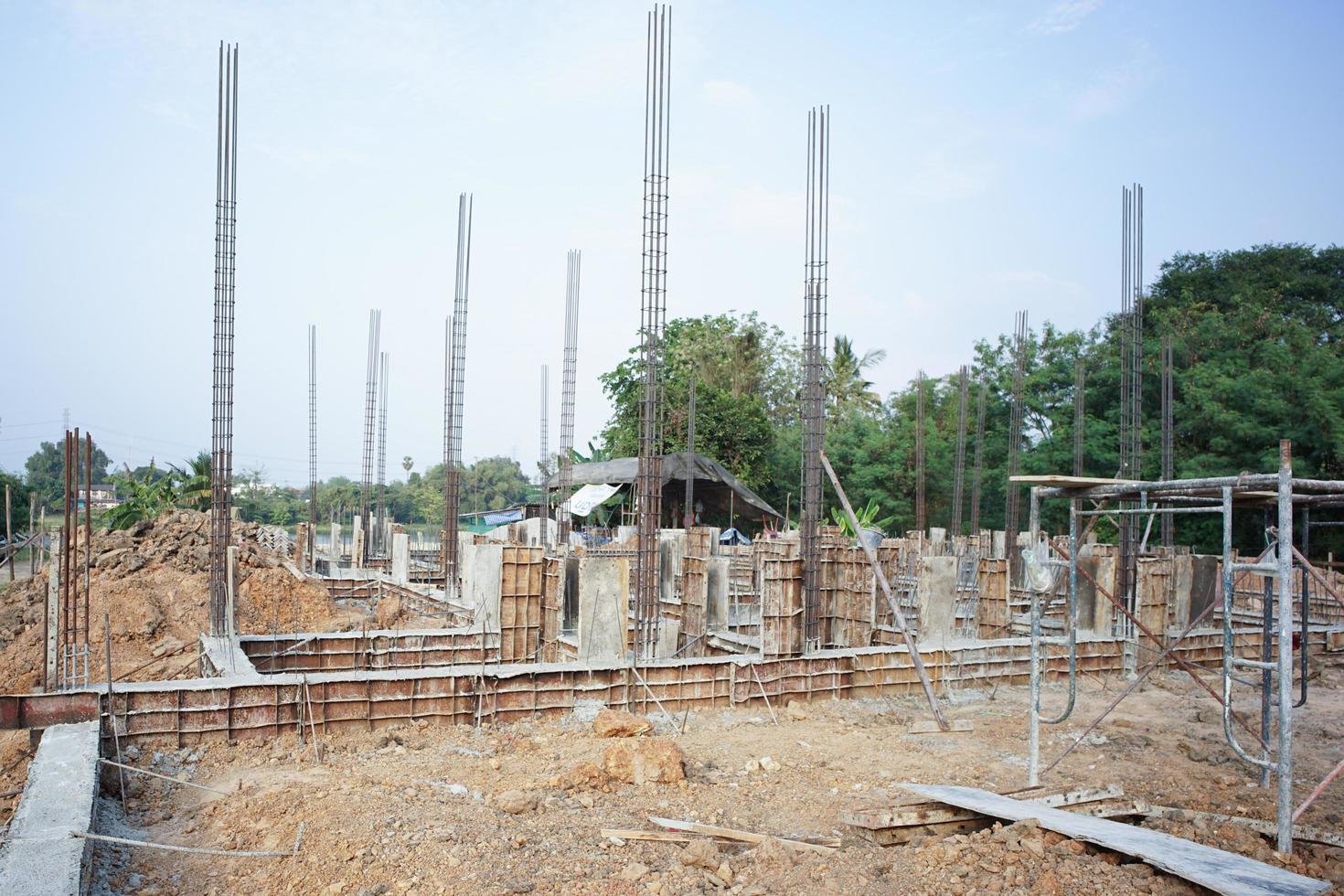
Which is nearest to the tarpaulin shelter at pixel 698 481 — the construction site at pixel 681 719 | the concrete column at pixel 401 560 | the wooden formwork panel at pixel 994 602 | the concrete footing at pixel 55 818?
the concrete column at pixel 401 560

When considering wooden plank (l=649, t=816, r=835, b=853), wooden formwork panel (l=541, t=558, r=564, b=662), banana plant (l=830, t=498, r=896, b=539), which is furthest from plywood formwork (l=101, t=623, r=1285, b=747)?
banana plant (l=830, t=498, r=896, b=539)

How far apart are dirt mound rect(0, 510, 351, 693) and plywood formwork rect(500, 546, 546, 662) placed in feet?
16.7

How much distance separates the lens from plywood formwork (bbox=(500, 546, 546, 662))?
11531mm

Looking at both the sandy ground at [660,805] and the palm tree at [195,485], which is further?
the palm tree at [195,485]

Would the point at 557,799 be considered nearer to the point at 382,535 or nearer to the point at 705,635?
the point at 705,635

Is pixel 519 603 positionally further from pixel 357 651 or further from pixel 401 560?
pixel 401 560

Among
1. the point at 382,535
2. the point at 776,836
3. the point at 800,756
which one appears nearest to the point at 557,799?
the point at 776,836

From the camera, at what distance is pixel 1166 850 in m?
5.44

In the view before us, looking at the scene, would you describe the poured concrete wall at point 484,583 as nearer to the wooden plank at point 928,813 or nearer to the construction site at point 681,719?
the construction site at point 681,719

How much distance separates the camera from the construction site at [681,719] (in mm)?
5742

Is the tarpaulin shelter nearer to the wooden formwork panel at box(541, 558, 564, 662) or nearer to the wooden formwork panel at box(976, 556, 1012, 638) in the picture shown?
the wooden formwork panel at box(976, 556, 1012, 638)

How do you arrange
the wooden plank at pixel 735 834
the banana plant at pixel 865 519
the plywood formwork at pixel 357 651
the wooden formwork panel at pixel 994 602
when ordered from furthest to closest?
the banana plant at pixel 865 519
the wooden formwork panel at pixel 994 602
the plywood formwork at pixel 357 651
the wooden plank at pixel 735 834

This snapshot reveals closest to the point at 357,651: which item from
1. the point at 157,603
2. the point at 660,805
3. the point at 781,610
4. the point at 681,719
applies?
the point at 681,719

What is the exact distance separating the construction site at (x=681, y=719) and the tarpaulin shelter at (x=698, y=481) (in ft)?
43.7
